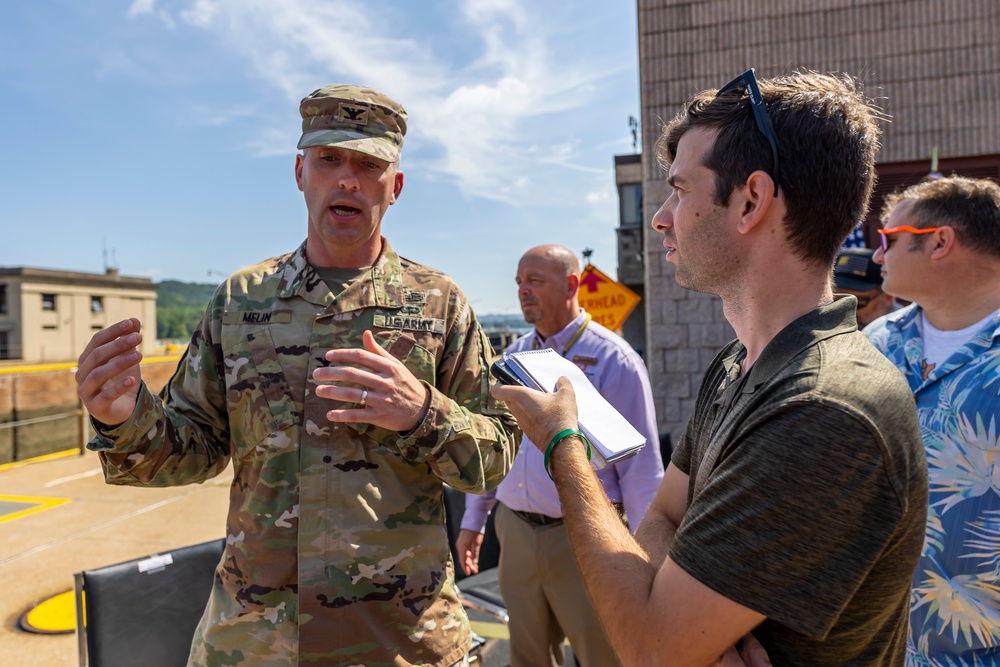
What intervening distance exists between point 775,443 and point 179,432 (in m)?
1.58

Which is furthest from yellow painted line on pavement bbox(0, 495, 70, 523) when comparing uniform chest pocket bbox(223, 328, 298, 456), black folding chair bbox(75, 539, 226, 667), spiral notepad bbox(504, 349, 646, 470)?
spiral notepad bbox(504, 349, 646, 470)

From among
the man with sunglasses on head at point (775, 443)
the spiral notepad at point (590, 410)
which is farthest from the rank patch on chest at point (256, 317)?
the man with sunglasses on head at point (775, 443)

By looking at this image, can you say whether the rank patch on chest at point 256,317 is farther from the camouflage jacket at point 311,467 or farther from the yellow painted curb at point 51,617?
the yellow painted curb at point 51,617

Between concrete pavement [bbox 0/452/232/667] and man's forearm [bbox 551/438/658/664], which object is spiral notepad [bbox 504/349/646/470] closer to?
man's forearm [bbox 551/438/658/664]

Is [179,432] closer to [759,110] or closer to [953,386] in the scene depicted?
[759,110]

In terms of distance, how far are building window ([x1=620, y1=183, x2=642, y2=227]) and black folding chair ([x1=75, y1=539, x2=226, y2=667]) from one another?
52.6 feet

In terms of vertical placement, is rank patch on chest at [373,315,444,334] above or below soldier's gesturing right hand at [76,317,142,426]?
above

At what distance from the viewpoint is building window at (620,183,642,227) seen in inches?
692

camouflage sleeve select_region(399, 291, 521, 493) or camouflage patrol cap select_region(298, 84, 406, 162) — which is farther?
camouflage patrol cap select_region(298, 84, 406, 162)

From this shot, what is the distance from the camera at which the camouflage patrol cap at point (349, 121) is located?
1.90 m

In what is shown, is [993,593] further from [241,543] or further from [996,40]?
[996,40]

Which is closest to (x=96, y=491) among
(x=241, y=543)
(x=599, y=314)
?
(x=599, y=314)

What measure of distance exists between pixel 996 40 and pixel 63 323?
7943cm

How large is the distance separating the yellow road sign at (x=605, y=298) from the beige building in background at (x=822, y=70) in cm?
26
